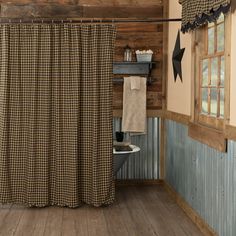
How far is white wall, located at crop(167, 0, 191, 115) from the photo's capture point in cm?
436

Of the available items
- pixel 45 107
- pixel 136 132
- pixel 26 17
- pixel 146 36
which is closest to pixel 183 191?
pixel 136 132

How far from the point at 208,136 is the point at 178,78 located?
1.38 m

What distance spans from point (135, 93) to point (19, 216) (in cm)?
200

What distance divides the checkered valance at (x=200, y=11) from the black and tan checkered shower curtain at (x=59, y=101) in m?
0.76

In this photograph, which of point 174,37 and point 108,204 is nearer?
point 108,204

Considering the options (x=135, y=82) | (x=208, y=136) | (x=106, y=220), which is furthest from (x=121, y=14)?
(x=106, y=220)

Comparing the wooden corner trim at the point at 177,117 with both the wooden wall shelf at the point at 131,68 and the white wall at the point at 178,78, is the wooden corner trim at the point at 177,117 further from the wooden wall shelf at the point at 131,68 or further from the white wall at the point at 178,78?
the wooden wall shelf at the point at 131,68

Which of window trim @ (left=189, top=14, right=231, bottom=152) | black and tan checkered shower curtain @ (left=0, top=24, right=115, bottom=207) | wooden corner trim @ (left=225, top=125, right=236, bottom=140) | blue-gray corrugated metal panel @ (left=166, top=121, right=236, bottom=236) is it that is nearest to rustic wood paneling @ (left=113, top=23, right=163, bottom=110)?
blue-gray corrugated metal panel @ (left=166, top=121, right=236, bottom=236)

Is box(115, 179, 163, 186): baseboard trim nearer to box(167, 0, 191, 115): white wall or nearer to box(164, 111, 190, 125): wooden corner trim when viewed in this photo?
box(164, 111, 190, 125): wooden corner trim

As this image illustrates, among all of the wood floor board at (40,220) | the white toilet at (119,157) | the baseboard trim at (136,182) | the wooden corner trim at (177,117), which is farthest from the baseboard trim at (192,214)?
the wood floor board at (40,220)

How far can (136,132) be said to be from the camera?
543cm

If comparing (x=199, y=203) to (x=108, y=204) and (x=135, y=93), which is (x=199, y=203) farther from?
(x=135, y=93)

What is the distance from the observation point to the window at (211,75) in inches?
138

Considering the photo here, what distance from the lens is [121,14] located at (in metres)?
5.45
